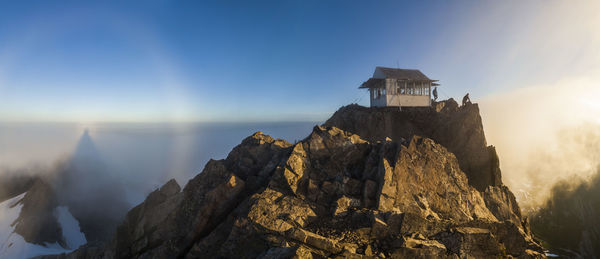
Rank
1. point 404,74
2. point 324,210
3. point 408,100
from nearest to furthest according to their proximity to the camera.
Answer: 1. point 324,210
2. point 408,100
3. point 404,74

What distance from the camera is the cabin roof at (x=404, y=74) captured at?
45438 millimetres

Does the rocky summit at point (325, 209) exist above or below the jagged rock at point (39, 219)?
above

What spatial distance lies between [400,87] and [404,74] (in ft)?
9.44

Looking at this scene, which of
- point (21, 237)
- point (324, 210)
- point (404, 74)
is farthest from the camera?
point (21, 237)

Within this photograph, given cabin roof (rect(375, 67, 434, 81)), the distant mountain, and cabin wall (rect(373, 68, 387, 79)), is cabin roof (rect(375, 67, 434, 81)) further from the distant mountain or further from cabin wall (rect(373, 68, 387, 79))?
the distant mountain

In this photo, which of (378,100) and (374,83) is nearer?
(378,100)

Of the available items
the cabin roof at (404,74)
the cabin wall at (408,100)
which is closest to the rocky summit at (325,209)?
the cabin wall at (408,100)

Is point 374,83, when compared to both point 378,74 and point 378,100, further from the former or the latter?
point 378,100

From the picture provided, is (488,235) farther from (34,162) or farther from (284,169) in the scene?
(34,162)

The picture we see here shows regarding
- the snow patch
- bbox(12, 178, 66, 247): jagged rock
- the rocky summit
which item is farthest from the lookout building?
bbox(12, 178, 66, 247): jagged rock

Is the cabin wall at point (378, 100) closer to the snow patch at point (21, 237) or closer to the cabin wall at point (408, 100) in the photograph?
the cabin wall at point (408, 100)

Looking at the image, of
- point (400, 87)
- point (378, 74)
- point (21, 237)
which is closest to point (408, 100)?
point (400, 87)

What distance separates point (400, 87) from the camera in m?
46.6

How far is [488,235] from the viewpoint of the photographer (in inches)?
615
